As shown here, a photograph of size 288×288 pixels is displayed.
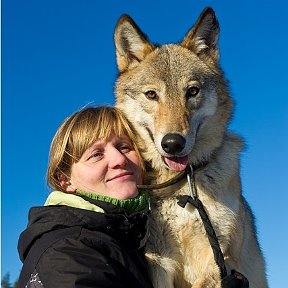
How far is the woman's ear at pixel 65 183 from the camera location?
12.6ft

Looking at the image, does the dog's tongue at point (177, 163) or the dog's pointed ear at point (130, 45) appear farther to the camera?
the dog's pointed ear at point (130, 45)

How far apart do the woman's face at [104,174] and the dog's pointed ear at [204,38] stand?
6.20 ft

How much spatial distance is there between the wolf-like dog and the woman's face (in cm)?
51

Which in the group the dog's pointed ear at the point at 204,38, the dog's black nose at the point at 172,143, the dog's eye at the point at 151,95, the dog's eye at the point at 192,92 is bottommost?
the dog's black nose at the point at 172,143

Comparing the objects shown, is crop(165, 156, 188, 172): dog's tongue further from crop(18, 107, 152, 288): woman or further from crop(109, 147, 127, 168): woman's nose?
crop(109, 147, 127, 168): woman's nose

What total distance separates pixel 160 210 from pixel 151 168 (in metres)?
0.46

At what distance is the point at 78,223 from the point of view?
3.21 metres

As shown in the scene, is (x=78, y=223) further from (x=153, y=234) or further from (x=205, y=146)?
(x=205, y=146)

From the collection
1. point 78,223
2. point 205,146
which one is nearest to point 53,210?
point 78,223

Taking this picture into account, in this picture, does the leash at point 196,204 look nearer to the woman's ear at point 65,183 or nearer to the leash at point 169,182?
the leash at point 169,182

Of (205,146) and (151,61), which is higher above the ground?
(151,61)

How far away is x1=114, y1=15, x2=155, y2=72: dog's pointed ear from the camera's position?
5.25 metres

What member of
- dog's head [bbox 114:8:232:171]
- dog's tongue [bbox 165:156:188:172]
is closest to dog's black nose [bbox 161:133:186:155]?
dog's head [bbox 114:8:232:171]

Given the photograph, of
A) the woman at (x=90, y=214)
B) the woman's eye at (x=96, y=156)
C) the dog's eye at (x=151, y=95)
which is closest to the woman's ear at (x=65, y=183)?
the woman at (x=90, y=214)
